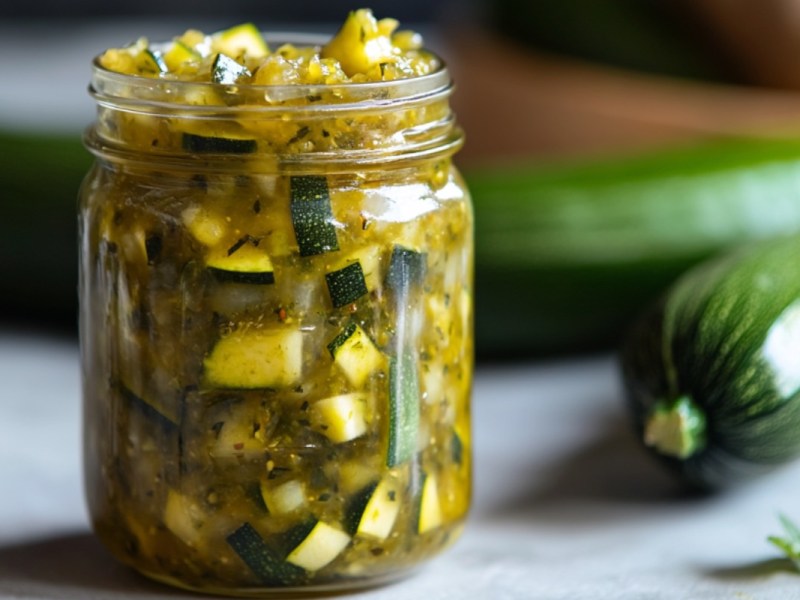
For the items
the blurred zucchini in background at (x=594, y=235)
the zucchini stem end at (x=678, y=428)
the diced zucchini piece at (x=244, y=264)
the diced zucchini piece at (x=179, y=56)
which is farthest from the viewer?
the blurred zucchini in background at (x=594, y=235)

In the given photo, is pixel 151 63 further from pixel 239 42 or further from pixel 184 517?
pixel 184 517

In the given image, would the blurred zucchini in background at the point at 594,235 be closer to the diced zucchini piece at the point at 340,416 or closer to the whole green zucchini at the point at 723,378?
the whole green zucchini at the point at 723,378

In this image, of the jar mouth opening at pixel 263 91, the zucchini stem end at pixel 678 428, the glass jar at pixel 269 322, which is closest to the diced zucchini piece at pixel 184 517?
the glass jar at pixel 269 322

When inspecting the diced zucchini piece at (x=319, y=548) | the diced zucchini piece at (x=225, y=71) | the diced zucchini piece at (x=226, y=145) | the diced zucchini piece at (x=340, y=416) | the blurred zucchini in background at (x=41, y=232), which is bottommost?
the blurred zucchini in background at (x=41, y=232)

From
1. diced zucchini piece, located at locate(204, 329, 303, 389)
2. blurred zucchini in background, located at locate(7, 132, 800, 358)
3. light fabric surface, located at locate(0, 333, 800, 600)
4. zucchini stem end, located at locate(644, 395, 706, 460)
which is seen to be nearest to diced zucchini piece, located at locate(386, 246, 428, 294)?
diced zucchini piece, located at locate(204, 329, 303, 389)

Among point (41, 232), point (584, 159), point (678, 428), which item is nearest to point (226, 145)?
point (678, 428)

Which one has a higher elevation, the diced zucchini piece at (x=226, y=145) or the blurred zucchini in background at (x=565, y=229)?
the diced zucchini piece at (x=226, y=145)

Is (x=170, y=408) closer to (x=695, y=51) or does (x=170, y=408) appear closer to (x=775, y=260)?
(x=775, y=260)

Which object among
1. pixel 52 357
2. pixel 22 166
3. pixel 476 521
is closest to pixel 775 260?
pixel 476 521
